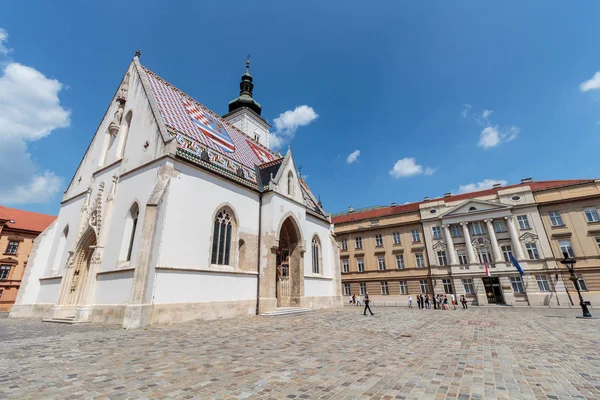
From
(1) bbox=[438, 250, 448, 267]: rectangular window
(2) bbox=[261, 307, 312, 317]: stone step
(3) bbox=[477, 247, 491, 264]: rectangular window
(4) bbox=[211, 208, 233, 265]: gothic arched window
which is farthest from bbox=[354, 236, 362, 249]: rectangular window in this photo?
(4) bbox=[211, 208, 233, 265]: gothic arched window

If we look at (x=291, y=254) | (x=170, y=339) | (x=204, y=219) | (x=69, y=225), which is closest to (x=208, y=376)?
(x=170, y=339)

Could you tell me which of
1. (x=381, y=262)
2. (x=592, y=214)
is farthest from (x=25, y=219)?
(x=592, y=214)

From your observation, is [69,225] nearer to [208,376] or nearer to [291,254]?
[291,254]

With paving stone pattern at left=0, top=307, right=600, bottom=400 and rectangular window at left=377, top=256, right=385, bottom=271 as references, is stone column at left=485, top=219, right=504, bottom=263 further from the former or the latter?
paving stone pattern at left=0, top=307, right=600, bottom=400

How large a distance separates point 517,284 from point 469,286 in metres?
4.68

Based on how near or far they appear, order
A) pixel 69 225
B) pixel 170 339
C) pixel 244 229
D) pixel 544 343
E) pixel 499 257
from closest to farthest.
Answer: pixel 544 343 < pixel 170 339 < pixel 244 229 < pixel 69 225 < pixel 499 257

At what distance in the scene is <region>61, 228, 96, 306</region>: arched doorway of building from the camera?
14.7 m

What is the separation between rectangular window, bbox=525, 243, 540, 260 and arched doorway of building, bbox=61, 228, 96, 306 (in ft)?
134

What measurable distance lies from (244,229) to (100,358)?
1113 cm

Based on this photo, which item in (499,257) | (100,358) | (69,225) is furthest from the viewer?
(499,257)

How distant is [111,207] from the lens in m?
14.5

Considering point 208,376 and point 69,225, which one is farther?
point 69,225

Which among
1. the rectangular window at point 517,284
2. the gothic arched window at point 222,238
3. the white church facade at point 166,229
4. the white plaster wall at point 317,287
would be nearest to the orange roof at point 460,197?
the rectangular window at point 517,284

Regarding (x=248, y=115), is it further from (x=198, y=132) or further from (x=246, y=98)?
(x=198, y=132)
